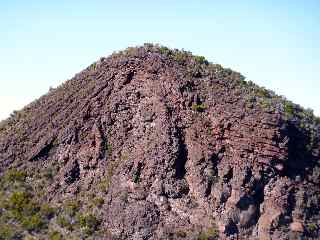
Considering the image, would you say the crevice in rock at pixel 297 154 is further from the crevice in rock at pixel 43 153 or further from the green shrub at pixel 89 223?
the crevice in rock at pixel 43 153

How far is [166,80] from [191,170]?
19.0 feet

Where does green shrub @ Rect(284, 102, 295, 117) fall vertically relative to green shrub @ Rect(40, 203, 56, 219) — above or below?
above

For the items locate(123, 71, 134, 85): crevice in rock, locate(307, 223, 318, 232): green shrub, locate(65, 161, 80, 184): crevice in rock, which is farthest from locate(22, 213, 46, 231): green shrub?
locate(307, 223, 318, 232): green shrub

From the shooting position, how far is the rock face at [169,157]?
30938mm

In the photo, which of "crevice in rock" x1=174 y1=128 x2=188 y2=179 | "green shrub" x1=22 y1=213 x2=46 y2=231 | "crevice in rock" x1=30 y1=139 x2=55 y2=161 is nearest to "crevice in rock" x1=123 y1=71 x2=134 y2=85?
"crevice in rock" x1=174 y1=128 x2=188 y2=179

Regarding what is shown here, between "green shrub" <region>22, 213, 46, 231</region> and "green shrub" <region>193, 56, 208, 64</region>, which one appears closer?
"green shrub" <region>22, 213, 46, 231</region>

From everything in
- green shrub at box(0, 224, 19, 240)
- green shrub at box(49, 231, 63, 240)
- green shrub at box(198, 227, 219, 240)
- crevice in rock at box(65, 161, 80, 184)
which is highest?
crevice in rock at box(65, 161, 80, 184)

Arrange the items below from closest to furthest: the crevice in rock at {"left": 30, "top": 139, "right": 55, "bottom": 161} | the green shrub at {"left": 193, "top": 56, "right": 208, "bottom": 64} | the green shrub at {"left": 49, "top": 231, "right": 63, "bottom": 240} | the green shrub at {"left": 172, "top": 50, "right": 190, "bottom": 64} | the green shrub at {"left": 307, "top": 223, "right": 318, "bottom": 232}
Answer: the green shrub at {"left": 49, "top": 231, "right": 63, "bottom": 240}, the green shrub at {"left": 307, "top": 223, "right": 318, "bottom": 232}, the crevice in rock at {"left": 30, "top": 139, "right": 55, "bottom": 161}, the green shrub at {"left": 172, "top": 50, "right": 190, "bottom": 64}, the green shrub at {"left": 193, "top": 56, "right": 208, "bottom": 64}

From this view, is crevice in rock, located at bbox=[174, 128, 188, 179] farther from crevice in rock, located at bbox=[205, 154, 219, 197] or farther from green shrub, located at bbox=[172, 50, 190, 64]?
green shrub, located at bbox=[172, 50, 190, 64]

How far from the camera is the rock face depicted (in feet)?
102

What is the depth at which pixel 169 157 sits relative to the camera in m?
32.2

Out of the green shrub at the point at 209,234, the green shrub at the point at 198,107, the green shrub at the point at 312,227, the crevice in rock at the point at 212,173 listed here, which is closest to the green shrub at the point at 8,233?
the green shrub at the point at 209,234

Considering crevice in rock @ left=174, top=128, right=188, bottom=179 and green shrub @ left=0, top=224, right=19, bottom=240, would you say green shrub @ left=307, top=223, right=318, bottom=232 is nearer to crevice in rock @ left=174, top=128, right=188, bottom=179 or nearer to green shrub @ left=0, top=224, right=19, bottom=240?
crevice in rock @ left=174, top=128, right=188, bottom=179

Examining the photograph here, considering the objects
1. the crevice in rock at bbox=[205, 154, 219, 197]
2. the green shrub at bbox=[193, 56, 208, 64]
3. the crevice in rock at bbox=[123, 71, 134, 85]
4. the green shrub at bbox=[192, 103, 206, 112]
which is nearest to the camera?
the crevice in rock at bbox=[205, 154, 219, 197]
